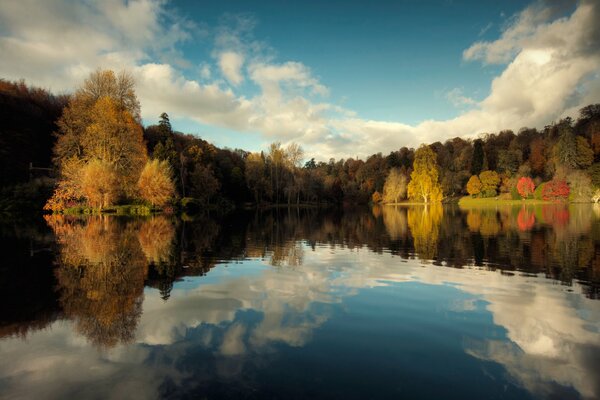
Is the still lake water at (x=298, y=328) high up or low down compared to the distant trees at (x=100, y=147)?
down

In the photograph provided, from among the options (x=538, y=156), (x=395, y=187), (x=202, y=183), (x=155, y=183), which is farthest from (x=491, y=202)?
(x=155, y=183)

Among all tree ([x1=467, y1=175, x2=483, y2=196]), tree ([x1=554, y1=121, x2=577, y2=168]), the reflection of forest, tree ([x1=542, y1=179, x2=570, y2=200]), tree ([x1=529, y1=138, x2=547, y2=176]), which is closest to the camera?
the reflection of forest

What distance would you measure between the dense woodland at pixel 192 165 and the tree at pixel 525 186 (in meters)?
0.28

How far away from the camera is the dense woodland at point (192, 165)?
4959 cm

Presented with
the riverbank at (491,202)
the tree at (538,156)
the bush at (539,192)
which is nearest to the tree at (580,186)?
the riverbank at (491,202)

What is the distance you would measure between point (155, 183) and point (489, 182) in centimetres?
8287

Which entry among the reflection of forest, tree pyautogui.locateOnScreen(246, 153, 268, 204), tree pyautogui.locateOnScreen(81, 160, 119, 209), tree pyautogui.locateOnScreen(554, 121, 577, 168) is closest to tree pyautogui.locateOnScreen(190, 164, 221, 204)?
tree pyautogui.locateOnScreen(246, 153, 268, 204)

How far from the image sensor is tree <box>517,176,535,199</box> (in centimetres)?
8458

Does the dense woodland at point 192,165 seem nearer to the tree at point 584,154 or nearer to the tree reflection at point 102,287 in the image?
the tree at point 584,154

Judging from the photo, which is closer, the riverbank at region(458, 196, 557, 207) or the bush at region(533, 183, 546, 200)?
the riverbank at region(458, 196, 557, 207)

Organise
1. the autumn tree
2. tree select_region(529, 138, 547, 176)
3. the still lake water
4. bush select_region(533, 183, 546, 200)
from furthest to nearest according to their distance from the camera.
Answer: tree select_region(529, 138, 547, 176) → bush select_region(533, 183, 546, 200) → the autumn tree → the still lake water

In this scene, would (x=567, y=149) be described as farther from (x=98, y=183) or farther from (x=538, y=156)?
(x=98, y=183)

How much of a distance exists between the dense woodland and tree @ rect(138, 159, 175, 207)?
0.46 feet

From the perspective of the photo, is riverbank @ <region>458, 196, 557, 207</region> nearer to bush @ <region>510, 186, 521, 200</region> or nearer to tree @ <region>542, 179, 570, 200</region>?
A: tree @ <region>542, 179, 570, 200</region>
